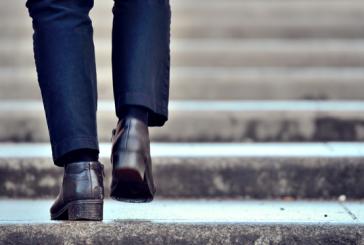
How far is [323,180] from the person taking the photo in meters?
1.46

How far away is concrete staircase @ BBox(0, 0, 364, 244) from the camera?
3.00 feet

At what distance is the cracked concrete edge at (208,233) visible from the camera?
0.90 m

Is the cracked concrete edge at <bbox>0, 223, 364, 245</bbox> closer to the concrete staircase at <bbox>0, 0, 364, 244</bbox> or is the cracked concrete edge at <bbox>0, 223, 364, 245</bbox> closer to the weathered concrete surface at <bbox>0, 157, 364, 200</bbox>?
the concrete staircase at <bbox>0, 0, 364, 244</bbox>

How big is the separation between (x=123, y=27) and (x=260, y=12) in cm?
209

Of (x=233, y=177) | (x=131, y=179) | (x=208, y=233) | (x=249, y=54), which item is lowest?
(x=233, y=177)

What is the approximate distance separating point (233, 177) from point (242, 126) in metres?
0.43

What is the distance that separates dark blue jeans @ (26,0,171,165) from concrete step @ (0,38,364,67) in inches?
57.2

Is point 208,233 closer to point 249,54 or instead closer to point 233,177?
point 233,177

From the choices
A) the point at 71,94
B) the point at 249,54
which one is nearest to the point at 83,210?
the point at 71,94

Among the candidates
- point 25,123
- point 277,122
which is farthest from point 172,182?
point 25,123

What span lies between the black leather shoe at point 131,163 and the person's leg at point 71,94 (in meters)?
0.06

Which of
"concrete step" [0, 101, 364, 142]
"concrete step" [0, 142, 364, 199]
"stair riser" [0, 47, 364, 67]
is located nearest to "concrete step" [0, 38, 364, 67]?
"stair riser" [0, 47, 364, 67]

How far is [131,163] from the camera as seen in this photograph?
874 millimetres

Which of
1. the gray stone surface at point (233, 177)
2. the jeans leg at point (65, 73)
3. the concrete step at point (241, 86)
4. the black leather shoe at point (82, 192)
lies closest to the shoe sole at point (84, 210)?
the black leather shoe at point (82, 192)
